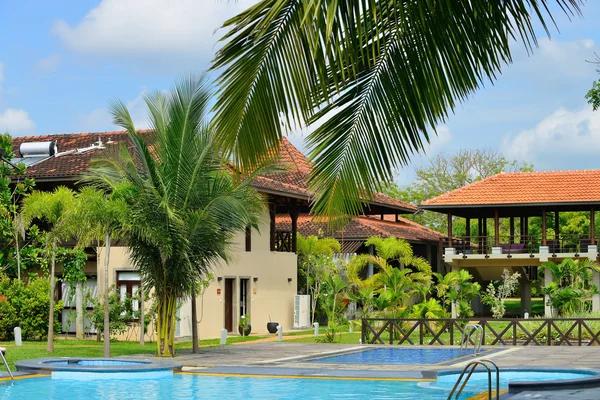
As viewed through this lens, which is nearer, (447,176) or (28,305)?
(28,305)

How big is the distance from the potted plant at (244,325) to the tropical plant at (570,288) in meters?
9.82

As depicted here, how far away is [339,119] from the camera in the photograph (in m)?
5.12

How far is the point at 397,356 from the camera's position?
21.7m

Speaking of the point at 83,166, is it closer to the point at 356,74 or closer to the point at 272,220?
the point at 272,220

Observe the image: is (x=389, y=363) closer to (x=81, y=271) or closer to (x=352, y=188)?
(x=81, y=271)

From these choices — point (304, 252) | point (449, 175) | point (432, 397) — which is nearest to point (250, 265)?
point (304, 252)

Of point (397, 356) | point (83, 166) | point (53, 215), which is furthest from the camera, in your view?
point (83, 166)

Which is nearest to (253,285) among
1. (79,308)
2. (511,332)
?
(79,308)

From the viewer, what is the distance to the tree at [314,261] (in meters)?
33.5

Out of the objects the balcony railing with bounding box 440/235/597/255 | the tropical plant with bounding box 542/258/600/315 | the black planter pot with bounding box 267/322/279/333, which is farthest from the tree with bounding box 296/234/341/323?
the tropical plant with bounding box 542/258/600/315

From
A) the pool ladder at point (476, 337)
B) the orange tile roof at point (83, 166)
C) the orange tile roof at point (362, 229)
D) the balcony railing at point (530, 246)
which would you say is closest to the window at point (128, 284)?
the orange tile roof at point (83, 166)

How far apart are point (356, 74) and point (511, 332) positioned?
72.9 ft

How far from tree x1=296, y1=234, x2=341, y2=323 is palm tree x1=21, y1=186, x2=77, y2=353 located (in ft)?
40.8

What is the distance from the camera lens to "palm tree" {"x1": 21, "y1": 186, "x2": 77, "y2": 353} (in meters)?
20.0
